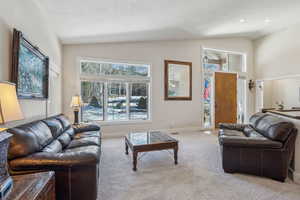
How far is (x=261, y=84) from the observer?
659 centimetres

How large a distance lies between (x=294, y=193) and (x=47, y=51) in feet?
14.8

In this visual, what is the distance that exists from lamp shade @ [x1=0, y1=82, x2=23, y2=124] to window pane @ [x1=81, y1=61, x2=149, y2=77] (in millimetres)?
3767

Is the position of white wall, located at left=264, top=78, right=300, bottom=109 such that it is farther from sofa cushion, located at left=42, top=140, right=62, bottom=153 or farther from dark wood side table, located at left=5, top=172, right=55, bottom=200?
dark wood side table, located at left=5, top=172, right=55, bottom=200

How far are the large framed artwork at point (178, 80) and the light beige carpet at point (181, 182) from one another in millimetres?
2574

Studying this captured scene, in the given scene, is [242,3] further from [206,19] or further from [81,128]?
[81,128]

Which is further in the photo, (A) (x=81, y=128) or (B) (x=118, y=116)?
(B) (x=118, y=116)

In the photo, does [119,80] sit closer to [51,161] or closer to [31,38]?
[31,38]

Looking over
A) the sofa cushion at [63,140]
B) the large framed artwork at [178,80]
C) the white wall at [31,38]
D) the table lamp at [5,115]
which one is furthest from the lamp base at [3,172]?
the large framed artwork at [178,80]

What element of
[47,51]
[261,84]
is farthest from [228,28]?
[47,51]

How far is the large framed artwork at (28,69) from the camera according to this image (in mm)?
1977

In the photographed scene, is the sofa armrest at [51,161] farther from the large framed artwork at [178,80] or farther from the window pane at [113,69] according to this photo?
the large framed artwork at [178,80]

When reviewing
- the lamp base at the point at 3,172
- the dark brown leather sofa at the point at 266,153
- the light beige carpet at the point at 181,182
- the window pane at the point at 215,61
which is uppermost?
the window pane at the point at 215,61

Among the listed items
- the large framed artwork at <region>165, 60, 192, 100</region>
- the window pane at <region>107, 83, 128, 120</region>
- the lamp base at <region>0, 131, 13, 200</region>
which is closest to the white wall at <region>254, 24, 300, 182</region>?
the large framed artwork at <region>165, 60, 192, 100</region>

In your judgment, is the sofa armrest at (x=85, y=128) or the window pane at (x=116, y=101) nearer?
the sofa armrest at (x=85, y=128)
